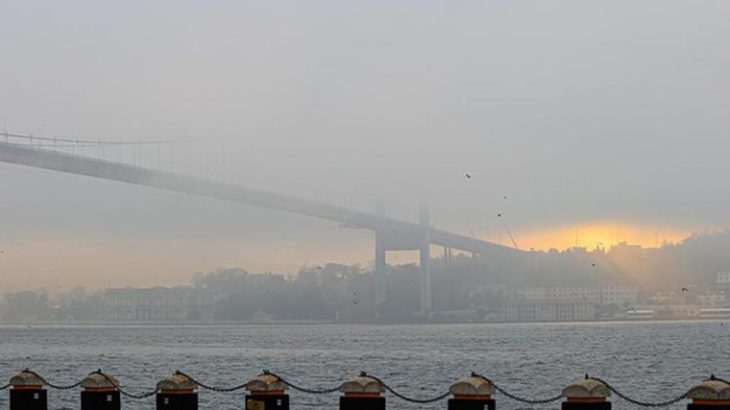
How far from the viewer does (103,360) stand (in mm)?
55562

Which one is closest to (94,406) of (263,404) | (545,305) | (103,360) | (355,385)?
(263,404)

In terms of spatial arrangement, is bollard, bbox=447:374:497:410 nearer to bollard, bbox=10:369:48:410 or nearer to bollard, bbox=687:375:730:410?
bollard, bbox=687:375:730:410

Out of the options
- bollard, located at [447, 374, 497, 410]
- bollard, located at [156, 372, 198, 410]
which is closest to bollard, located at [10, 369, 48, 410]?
bollard, located at [156, 372, 198, 410]

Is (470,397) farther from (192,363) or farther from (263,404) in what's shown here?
(192,363)

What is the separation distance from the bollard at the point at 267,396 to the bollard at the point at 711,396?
12.9ft

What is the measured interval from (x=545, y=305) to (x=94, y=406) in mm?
127287

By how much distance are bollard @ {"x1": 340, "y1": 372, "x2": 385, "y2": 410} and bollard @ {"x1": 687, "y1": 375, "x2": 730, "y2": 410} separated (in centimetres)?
290

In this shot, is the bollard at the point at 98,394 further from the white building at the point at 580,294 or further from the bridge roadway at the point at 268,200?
the white building at the point at 580,294

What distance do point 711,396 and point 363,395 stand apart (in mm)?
3228

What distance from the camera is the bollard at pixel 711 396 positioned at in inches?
→ 482


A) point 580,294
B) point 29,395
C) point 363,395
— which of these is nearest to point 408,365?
point 29,395

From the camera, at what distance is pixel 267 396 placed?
45.7 feet

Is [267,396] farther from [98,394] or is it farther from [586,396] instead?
[586,396]

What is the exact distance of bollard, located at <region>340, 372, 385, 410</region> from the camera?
13492mm
